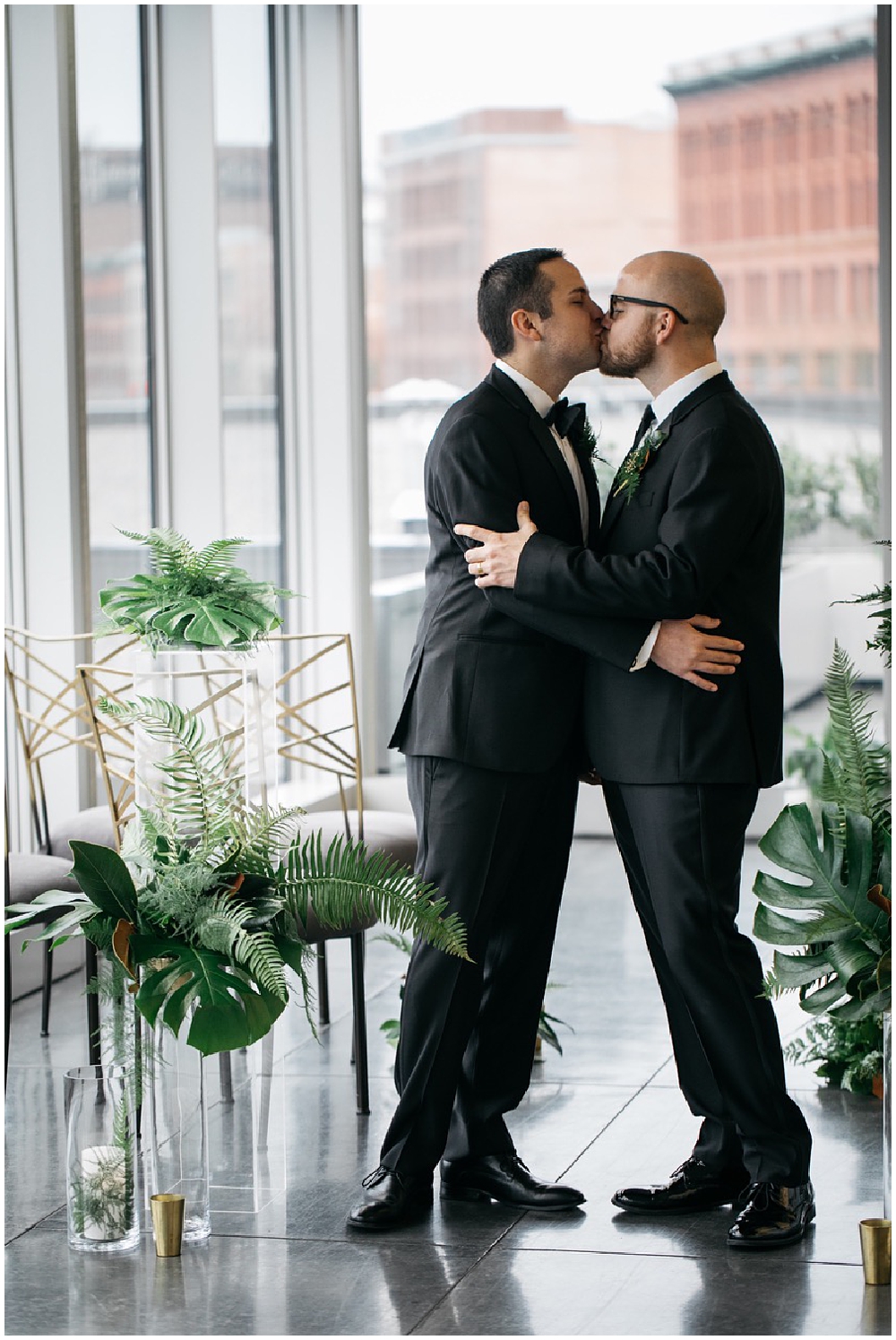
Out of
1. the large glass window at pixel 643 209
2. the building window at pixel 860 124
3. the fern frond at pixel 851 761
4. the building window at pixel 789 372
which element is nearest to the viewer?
the fern frond at pixel 851 761

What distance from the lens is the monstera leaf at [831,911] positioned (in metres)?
3.17

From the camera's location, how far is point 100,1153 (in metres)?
2.93

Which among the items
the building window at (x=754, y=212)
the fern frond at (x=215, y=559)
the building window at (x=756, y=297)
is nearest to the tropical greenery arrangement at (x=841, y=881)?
the fern frond at (x=215, y=559)

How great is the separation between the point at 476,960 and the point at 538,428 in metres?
0.99

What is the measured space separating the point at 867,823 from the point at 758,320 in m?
4.19

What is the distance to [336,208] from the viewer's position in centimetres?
670

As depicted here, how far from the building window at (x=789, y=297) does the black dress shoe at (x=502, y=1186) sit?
468 cm

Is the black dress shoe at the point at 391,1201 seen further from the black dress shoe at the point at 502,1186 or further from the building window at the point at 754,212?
the building window at the point at 754,212

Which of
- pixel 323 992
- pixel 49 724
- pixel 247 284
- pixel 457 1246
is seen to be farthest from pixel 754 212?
pixel 457 1246

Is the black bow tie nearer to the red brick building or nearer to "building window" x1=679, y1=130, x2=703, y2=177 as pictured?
the red brick building

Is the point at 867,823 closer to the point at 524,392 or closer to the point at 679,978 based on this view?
the point at 679,978

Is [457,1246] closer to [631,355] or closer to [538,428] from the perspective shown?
[538,428]

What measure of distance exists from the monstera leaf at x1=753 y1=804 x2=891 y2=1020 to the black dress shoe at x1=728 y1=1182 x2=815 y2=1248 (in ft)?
1.27

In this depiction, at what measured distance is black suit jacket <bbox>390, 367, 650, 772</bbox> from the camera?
10.00 ft
